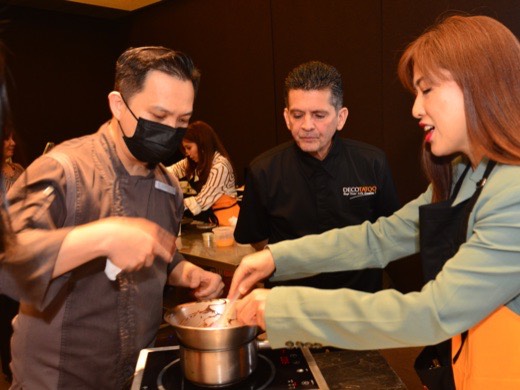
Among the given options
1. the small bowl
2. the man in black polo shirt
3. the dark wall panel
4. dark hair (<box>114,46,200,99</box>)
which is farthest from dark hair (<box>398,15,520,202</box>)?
the dark wall panel

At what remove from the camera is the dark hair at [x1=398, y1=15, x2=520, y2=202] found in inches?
40.1

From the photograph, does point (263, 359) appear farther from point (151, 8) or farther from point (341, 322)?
point (151, 8)

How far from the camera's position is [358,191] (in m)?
2.21

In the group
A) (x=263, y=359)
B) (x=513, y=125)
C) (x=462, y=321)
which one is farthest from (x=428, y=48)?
(x=263, y=359)

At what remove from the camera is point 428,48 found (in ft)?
3.68

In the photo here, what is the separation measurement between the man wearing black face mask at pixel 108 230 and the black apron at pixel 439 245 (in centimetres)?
69

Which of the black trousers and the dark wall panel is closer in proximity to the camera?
the black trousers

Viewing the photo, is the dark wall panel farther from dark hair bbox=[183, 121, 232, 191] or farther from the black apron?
the black apron

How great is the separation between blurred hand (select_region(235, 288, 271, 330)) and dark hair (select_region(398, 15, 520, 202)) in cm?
61

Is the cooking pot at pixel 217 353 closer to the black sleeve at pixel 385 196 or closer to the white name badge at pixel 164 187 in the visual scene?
the white name badge at pixel 164 187

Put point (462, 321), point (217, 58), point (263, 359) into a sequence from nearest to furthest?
1. point (462, 321)
2. point (263, 359)
3. point (217, 58)

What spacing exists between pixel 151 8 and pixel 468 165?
19.6 feet

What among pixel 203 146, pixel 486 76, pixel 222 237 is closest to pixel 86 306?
pixel 486 76

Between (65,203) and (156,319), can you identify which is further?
(156,319)
